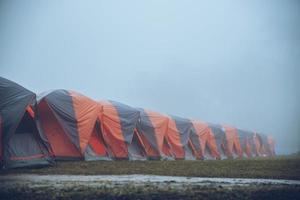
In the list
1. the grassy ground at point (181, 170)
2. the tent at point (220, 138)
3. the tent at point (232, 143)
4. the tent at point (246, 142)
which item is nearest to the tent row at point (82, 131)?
the grassy ground at point (181, 170)

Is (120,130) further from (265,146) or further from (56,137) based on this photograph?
(265,146)

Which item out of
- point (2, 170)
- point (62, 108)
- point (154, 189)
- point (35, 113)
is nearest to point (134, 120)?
point (62, 108)

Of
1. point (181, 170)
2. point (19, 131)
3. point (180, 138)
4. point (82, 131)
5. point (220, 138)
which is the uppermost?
point (19, 131)

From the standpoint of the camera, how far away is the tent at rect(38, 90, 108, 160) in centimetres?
1289

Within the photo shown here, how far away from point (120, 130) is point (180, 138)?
6.17m

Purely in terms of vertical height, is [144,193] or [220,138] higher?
[144,193]

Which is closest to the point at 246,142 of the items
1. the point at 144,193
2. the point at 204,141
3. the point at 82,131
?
the point at 204,141

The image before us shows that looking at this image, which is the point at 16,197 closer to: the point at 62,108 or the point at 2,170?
the point at 2,170

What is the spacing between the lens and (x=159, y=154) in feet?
57.8

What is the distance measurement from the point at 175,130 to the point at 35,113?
1082 cm

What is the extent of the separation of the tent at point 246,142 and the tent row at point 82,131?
9965 mm

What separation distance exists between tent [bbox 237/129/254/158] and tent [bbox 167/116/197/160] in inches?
498

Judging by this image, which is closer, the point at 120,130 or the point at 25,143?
the point at 25,143

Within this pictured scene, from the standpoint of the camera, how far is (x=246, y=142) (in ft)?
112
